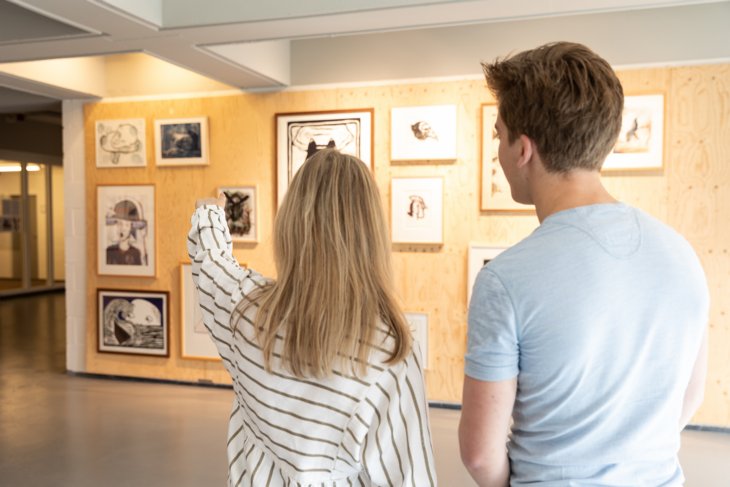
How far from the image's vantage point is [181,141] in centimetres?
579

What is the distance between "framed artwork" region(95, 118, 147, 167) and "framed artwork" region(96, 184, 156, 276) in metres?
0.24

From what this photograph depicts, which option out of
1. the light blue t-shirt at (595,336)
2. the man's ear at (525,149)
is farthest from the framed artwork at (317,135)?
the light blue t-shirt at (595,336)

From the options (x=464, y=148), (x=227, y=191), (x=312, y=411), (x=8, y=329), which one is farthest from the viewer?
(x=8, y=329)

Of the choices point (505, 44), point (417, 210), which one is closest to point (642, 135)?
point (505, 44)

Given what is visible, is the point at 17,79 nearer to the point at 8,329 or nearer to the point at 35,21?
the point at 35,21

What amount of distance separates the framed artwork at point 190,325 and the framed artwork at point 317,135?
1.23 metres

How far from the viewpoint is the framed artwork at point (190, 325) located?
5.82 metres

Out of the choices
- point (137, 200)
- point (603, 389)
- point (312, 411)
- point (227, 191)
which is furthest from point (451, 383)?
point (603, 389)

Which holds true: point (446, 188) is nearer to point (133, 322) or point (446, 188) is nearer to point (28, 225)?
point (133, 322)

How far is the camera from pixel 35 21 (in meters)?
4.13

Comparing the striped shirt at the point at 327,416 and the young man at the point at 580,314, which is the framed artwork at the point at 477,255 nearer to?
the striped shirt at the point at 327,416

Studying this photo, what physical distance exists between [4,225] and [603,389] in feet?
44.7

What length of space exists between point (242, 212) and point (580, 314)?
4.87 meters

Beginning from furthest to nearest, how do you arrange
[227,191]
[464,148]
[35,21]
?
[227,191] < [464,148] < [35,21]
